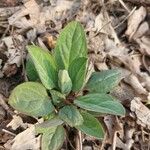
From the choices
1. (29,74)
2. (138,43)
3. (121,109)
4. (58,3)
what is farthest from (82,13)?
(121,109)

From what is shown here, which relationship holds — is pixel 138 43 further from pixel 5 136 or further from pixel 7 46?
pixel 5 136

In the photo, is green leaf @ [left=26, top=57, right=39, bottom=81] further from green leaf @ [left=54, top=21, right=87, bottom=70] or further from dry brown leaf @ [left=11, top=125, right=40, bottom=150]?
dry brown leaf @ [left=11, top=125, right=40, bottom=150]

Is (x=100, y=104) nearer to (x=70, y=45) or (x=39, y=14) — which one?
(x=70, y=45)

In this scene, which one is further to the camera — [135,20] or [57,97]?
[135,20]

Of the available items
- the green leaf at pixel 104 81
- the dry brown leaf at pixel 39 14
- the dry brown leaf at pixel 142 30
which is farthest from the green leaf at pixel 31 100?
the dry brown leaf at pixel 142 30

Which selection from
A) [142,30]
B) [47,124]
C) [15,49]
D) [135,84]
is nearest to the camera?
[47,124]

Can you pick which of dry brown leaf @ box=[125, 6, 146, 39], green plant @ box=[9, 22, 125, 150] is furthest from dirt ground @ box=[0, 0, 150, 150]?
green plant @ box=[9, 22, 125, 150]

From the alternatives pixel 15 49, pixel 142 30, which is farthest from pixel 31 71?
pixel 142 30
